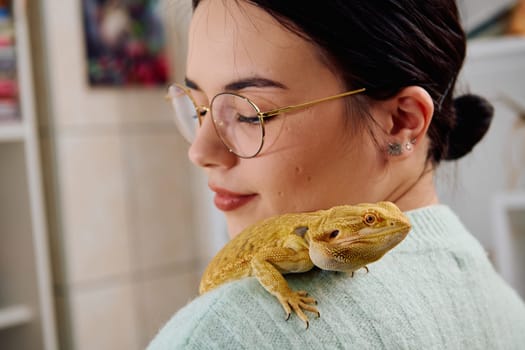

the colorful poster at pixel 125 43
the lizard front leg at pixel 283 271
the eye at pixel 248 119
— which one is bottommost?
the lizard front leg at pixel 283 271

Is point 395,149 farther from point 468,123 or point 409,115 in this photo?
point 468,123

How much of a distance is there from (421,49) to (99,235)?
228 cm

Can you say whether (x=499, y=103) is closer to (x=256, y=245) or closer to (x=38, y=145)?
(x=38, y=145)

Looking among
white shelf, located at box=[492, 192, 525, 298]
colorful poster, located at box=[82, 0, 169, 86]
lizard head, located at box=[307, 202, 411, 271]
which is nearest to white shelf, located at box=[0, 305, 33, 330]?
colorful poster, located at box=[82, 0, 169, 86]

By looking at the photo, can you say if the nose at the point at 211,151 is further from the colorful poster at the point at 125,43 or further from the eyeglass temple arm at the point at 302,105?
the colorful poster at the point at 125,43

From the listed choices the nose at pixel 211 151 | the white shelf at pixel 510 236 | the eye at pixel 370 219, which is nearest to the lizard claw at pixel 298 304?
the eye at pixel 370 219

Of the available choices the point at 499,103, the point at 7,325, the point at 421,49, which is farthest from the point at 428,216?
the point at 7,325

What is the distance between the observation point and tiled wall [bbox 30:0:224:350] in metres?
2.70

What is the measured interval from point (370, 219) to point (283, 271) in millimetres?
117

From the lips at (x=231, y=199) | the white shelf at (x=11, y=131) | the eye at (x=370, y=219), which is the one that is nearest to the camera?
the eye at (x=370, y=219)

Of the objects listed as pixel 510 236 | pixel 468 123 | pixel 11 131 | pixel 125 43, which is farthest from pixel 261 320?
pixel 125 43

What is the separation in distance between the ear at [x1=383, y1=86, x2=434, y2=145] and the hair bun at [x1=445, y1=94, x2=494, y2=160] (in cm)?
19

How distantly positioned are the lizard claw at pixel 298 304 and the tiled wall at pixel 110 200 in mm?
2239

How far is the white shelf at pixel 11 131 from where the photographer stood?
2383 millimetres
